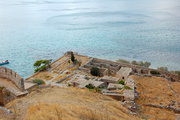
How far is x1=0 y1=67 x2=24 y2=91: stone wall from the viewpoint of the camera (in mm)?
18056

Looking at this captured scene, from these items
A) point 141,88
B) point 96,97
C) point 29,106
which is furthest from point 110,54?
point 29,106

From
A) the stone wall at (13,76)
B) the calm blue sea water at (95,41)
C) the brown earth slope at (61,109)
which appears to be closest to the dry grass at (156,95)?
the brown earth slope at (61,109)

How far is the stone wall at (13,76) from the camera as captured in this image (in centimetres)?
1806

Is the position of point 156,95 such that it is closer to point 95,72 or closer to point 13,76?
point 95,72

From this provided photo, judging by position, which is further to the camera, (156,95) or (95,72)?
(95,72)

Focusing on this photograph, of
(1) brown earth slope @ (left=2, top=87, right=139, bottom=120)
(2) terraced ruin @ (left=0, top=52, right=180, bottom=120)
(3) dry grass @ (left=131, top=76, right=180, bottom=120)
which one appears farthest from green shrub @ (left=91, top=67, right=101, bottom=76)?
(1) brown earth slope @ (left=2, top=87, right=139, bottom=120)

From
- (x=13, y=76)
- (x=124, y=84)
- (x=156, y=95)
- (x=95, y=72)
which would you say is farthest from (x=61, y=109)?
(x=95, y=72)

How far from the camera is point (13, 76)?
19453 mm

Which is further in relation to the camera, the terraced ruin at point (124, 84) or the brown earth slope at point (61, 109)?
the terraced ruin at point (124, 84)

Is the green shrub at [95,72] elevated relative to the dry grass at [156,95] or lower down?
elevated

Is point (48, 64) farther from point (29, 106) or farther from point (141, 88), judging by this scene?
point (29, 106)

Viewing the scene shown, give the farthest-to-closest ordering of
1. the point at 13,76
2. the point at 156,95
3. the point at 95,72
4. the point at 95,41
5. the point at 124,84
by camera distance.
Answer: the point at 95,41
the point at 95,72
the point at 124,84
the point at 156,95
the point at 13,76

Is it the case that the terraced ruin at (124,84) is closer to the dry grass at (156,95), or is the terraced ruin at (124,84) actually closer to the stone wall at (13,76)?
the dry grass at (156,95)

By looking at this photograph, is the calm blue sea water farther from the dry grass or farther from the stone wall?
the stone wall
